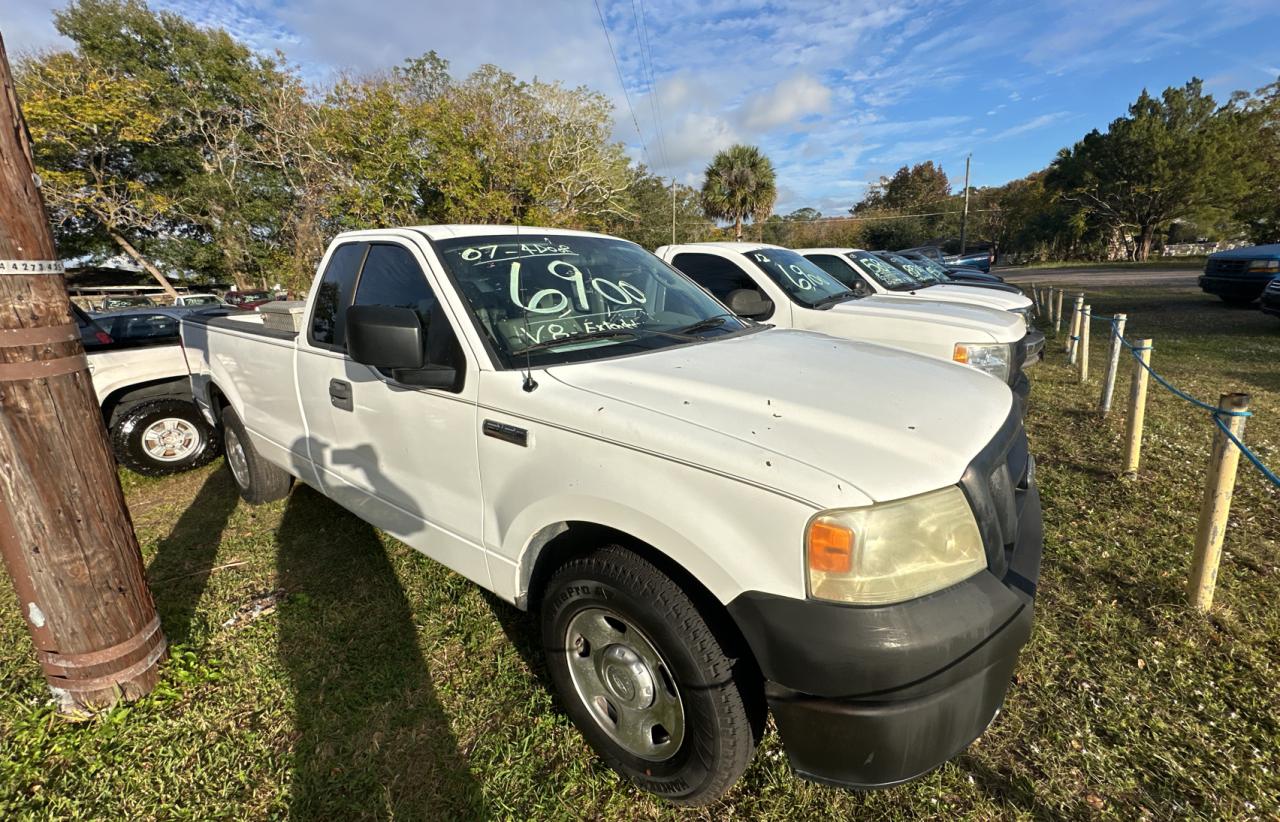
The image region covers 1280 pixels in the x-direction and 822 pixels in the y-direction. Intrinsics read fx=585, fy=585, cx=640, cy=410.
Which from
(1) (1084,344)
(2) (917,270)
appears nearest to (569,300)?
(1) (1084,344)

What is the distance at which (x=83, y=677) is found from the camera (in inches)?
91.4

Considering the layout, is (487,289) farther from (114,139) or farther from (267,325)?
(114,139)

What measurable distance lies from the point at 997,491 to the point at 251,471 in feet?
15.0

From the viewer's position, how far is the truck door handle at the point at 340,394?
8.95 ft

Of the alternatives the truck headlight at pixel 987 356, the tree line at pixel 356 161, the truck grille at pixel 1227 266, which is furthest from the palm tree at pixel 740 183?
the truck headlight at pixel 987 356

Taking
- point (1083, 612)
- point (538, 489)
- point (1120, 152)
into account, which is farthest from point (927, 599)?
point (1120, 152)

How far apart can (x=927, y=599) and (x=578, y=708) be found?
4.30 ft

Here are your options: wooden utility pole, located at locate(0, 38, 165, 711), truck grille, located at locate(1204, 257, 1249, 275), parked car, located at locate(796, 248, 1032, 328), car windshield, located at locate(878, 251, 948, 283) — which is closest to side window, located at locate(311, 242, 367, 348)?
wooden utility pole, located at locate(0, 38, 165, 711)

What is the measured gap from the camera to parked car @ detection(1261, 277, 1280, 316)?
8.88 meters

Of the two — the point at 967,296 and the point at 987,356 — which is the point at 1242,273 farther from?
the point at 987,356

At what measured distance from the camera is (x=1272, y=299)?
895 cm

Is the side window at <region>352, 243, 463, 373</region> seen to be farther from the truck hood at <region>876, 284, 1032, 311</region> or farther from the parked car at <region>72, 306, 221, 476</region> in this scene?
the truck hood at <region>876, 284, 1032, 311</region>

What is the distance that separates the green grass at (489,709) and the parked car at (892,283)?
350cm

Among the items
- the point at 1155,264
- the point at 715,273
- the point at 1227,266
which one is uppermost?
the point at 715,273
